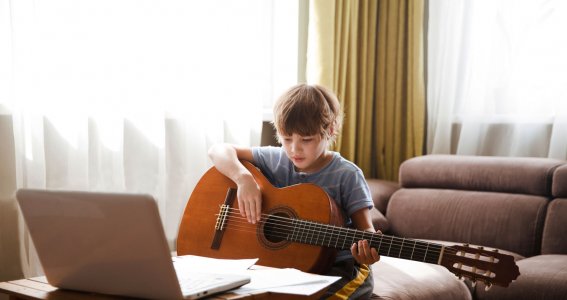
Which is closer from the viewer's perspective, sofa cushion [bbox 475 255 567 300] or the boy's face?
the boy's face

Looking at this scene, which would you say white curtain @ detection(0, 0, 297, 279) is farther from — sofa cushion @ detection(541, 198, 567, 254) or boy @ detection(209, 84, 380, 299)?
sofa cushion @ detection(541, 198, 567, 254)

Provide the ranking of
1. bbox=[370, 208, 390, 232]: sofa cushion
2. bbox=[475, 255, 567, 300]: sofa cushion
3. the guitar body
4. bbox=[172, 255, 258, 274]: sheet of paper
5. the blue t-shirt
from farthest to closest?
bbox=[370, 208, 390, 232]: sofa cushion → bbox=[475, 255, 567, 300]: sofa cushion → the blue t-shirt → the guitar body → bbox=[172, 255, 258, 274]: sheet of paper

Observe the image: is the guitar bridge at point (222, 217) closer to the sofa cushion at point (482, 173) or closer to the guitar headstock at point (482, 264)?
the guitar headstock at point (482, 264)

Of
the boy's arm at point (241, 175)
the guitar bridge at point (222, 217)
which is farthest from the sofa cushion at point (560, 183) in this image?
the guitar bridge at point (222, 217)

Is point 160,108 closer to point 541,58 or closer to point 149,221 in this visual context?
point 149,221

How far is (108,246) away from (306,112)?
865 mm

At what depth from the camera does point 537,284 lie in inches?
84.9

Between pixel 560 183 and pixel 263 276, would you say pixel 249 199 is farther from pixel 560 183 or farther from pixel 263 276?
pixel 560 183

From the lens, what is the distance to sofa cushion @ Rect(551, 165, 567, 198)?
8.64 ft

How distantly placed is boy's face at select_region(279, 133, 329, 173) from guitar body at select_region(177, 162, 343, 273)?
10 cm

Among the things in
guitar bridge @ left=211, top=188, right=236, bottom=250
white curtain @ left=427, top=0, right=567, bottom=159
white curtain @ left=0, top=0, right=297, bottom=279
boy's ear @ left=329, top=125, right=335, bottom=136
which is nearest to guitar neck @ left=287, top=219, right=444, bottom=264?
guitar bridge @ left=211, top=188, right=236, bottom=250

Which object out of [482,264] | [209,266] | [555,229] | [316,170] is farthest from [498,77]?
[209,266]

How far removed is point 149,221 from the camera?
1.08 m

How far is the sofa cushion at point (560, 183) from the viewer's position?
8.64ft
